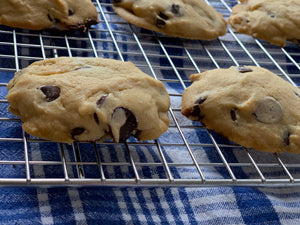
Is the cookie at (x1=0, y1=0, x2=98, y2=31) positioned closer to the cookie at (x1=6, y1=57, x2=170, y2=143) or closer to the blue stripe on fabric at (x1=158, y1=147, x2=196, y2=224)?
the cookie at (x1=6, y1=57, x2=170, y2=143)

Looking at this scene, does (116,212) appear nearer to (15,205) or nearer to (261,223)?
(15,205)

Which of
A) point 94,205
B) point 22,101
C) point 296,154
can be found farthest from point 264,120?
point 22,101

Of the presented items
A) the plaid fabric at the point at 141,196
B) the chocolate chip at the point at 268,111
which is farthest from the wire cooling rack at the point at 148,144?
the chocolate chip at the point at 268,111

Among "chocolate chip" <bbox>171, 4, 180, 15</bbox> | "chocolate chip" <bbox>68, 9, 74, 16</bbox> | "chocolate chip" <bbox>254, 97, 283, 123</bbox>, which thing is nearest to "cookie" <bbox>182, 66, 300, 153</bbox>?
"chocolate chip" <bbox>254, 97, 283, 123</bbox>

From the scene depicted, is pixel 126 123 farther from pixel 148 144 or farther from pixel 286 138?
pixel 286 138

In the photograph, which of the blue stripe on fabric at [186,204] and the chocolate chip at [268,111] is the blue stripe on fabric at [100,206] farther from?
the chocolate chip at [268,111]

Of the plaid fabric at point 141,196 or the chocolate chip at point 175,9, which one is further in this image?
the chocolate chip at point 175,9
